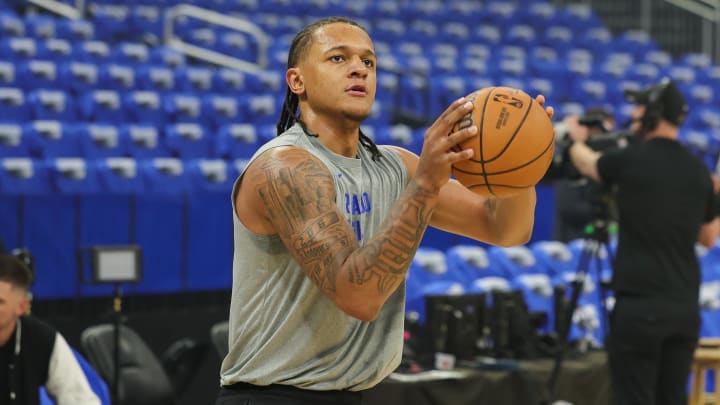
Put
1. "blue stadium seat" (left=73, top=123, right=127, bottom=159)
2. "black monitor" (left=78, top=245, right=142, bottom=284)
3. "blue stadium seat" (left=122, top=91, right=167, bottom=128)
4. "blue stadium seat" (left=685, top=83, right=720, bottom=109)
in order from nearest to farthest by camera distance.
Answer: "black monitor" (left=78, top=245, right=142, bottom=284)
"blue stadium seat" (left=73, top=123, right=127, bottom=159)
"blue stadium seat" (left=122, top=91, right=167, bottom=128)
"blue stadium seat" (left=685, top=83, right=720, bottom=109)

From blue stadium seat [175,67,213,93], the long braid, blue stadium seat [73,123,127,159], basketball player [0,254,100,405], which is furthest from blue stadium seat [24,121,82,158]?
the long braid

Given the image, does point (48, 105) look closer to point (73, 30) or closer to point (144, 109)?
point (144, 109)

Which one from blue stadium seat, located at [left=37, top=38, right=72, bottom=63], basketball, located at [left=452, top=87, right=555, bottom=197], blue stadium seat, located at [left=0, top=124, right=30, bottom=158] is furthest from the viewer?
blue stadium seat, located at [left=37, top=38, right=72, bottom=63]

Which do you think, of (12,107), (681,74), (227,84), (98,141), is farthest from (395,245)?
(681,74)

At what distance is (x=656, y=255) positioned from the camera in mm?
4762

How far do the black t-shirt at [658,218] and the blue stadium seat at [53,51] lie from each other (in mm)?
8092

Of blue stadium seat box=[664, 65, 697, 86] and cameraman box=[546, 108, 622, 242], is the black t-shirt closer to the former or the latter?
cameraman box=[546, 108, 622, 242]

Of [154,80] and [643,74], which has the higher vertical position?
[643,74]

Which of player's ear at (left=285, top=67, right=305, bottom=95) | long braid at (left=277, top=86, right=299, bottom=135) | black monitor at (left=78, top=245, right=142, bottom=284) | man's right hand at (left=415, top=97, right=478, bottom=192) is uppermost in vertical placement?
player's ear at (left=285, top=67, right=305, bottom=95)

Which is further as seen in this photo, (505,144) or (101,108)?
(101,108)

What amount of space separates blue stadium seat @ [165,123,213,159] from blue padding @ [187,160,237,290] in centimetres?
160

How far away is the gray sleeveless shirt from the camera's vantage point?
2.28m

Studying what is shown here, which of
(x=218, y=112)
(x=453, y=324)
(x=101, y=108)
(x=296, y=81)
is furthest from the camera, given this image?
(x=218, y=112)

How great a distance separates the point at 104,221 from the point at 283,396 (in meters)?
5.62
